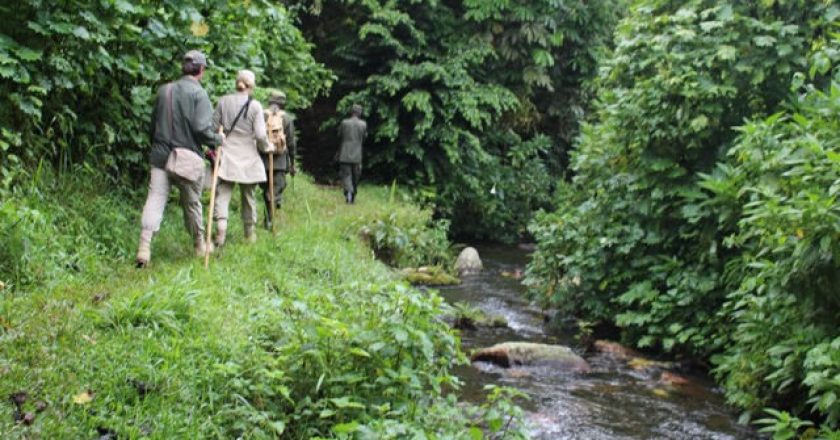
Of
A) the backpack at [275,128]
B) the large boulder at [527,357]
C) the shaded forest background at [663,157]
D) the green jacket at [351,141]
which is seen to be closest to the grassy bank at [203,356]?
the shaded forest background at [663,157]

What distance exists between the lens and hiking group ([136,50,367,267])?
762cm

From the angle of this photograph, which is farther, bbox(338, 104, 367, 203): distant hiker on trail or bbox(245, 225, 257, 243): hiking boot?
bbox(338, 104, 367, 203): distant hiker on trail

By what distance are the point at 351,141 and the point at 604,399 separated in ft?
31.2

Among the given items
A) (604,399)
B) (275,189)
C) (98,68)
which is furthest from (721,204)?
(98,68)

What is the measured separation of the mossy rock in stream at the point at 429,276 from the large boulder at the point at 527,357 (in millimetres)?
4037

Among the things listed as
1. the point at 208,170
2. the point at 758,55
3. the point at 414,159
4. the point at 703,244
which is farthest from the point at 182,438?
the point at 414,159

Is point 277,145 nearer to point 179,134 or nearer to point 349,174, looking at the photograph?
point 179,134

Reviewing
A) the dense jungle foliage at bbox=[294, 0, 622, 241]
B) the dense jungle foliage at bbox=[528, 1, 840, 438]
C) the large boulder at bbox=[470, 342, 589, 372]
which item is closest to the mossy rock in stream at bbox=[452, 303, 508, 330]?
the dense jungle foliage at bbox=[528, 1, 840, 438]

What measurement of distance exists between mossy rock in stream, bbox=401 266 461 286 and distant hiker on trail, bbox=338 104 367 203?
3.07m

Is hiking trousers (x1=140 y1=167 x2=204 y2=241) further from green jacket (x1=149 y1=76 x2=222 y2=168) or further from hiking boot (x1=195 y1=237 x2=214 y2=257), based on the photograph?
green jacket (x1=149 y1=76 x2=222 y2=168)

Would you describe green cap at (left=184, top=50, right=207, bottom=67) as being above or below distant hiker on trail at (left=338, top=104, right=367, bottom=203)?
above

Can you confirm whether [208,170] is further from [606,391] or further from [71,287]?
[606,391]

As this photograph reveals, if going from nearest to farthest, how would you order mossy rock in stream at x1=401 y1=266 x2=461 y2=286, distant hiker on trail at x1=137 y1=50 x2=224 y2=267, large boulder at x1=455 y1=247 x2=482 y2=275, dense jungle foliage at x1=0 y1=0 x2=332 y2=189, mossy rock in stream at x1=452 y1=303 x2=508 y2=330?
dense jungle foliage at x1=0 y1=0 x2=332 y2=189, distant hiker on trail at x1=137 y1=50 x2=224 y2=267, mossy rock in stream at x1=452 y1=303 x2=508 y2=330, mossy rock in stream at x1=401 y1=266 x2=461 y2=286, large boulder at x1=455 y1=247 x2=482 y2=275

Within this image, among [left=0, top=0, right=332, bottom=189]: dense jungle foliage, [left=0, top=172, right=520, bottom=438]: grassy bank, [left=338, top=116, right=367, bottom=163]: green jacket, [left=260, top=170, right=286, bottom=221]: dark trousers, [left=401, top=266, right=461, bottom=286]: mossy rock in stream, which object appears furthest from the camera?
[left=338, top=116, right=367, bottom=163]: green jacket
